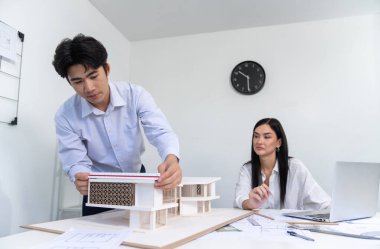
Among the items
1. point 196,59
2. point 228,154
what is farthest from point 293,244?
point 196,59

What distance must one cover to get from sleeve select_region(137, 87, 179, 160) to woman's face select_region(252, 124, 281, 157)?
0.77m

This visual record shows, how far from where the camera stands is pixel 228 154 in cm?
284

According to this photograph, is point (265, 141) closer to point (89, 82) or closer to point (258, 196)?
point (258, 196)

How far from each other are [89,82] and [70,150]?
1.01 feet

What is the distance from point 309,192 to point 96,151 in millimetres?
1181

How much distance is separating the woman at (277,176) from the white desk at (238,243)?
0.80 m

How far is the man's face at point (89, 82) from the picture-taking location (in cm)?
119

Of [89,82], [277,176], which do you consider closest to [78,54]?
[89,82]

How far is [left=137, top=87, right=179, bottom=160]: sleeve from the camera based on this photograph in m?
1.28

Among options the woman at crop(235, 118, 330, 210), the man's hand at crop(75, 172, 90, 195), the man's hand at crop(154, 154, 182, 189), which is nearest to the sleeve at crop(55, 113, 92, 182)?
the man's hand at crop(75, 172, 90, 195)

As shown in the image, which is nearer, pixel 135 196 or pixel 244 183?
pixel 135 196

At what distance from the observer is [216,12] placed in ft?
8.64

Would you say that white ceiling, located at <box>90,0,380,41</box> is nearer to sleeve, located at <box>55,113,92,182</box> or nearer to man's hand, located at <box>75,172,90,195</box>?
sleeve, located at <box>55,113,92,182</box>

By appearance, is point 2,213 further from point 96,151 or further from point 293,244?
point 293,244
